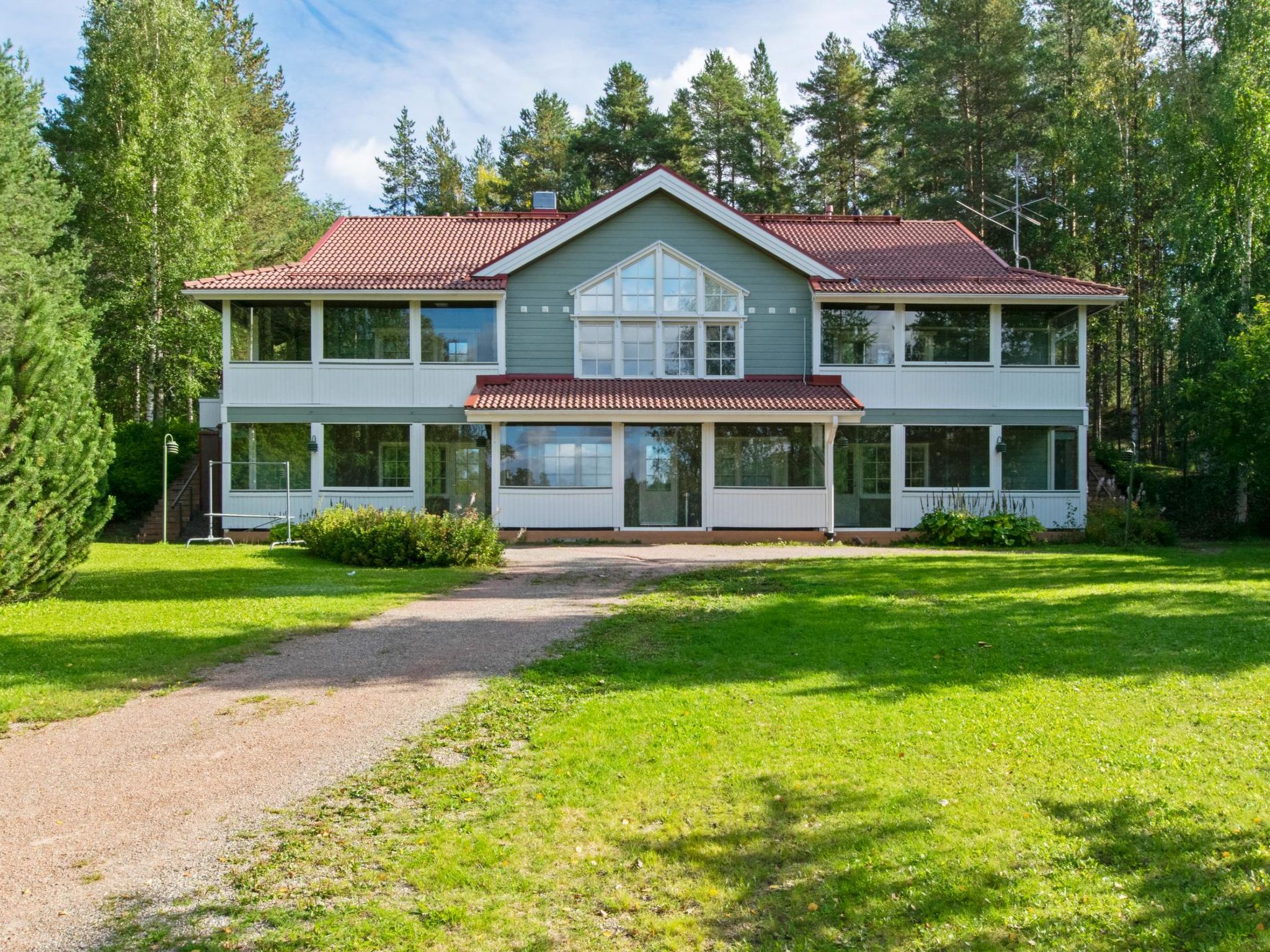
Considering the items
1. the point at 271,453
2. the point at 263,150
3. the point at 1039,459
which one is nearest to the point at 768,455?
the point at 1039,459

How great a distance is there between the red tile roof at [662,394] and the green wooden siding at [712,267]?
647 millimetres

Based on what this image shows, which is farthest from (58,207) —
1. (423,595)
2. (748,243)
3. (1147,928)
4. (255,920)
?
(1147,928)

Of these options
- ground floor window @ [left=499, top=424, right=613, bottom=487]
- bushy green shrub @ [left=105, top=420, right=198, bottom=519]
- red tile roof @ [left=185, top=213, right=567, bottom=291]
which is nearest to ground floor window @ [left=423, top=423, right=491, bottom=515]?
ground floor window @ [left=499, top=424, right=613, bottom=487]

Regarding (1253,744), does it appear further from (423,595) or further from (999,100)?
(999,100)

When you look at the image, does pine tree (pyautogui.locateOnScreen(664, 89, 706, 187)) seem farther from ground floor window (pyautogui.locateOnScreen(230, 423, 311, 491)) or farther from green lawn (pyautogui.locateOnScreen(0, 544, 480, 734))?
green lawn (pyautogui.locateOnScreen(0, 544, 480, 734))

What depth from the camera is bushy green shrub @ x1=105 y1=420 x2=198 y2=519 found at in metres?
24.3

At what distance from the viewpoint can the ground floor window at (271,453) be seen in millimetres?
22359

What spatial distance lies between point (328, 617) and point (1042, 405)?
18261 mm

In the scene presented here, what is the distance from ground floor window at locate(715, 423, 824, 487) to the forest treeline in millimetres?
8814

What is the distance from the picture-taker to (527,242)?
22.6 m

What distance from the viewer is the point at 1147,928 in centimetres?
380

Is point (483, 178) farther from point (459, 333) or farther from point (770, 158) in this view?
point (459, 333)

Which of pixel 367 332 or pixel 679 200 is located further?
pixel 679 200

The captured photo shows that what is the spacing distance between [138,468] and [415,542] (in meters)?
12.1
